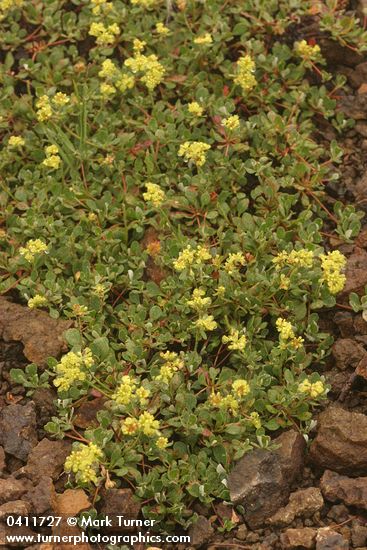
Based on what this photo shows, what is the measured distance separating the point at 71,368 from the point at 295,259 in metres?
1.42

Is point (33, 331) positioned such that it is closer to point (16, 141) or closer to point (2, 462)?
point (2, 462)

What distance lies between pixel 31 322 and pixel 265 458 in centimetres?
160

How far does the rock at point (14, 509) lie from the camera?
393 centimetres

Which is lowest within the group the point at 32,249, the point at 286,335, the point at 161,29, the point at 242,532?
the point at 242,532

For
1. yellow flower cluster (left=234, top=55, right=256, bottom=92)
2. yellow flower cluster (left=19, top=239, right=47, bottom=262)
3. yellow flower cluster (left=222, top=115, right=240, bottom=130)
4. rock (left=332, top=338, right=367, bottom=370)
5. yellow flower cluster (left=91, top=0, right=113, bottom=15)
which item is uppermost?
yellow flower cluster (left=91, top=0, right=113, bottom=15)

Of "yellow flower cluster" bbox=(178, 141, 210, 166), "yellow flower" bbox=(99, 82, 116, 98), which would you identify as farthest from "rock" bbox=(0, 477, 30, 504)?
"yellow flower" bbox=(99, 82, 116, 98)

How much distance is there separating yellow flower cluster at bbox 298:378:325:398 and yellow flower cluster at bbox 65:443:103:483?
1115mm

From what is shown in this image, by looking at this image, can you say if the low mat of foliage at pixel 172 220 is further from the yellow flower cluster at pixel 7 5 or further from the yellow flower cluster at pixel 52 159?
the yellow flower cluster at pixel 52 159

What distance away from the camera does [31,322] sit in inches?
186

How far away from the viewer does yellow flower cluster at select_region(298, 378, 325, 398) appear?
4207 millimetres

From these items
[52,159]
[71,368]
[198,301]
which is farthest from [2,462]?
[52,159]

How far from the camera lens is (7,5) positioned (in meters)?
5.81

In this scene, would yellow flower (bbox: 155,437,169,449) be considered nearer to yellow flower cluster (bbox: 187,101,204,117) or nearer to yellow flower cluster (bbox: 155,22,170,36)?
yellow flower cluster (bbox: 187,101,204,117)

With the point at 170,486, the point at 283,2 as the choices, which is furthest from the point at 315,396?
the point at 283,2
